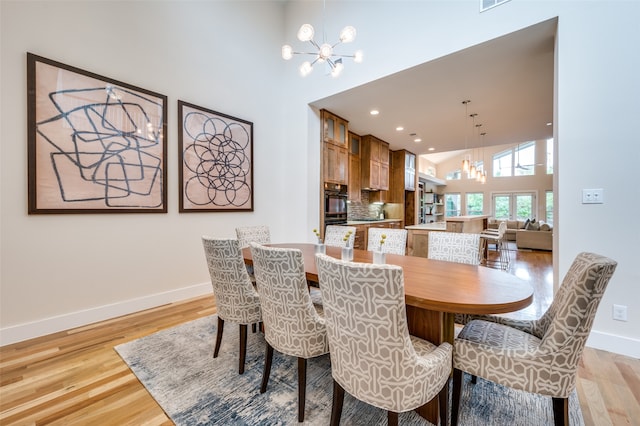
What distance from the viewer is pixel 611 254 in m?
2.03

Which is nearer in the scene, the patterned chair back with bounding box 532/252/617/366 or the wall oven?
the patterned chair back with bounding box 532/252/617/366

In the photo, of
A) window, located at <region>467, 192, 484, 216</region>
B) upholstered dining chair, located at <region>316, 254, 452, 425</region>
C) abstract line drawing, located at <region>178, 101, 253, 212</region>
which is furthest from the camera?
window, located at <region>467, 192, 484, 216</region>

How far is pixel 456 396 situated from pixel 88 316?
3155mm

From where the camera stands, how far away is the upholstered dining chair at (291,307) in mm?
1339

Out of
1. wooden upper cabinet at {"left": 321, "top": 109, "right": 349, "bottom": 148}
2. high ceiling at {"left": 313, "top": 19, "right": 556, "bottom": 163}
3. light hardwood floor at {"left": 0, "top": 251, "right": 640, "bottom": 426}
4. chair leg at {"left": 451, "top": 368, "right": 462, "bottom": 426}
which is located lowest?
light hardwood floor at {"left": 0, "top": 251, "right": 640, "bottom": 426}

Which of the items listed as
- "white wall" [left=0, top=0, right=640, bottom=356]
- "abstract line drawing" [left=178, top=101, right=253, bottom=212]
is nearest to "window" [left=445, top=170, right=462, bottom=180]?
"white wall" [left=0, top=0, right=640, bottom=356]

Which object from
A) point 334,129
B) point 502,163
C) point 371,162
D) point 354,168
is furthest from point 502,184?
point 334,129

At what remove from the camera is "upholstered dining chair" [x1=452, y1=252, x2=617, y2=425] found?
1013 mm

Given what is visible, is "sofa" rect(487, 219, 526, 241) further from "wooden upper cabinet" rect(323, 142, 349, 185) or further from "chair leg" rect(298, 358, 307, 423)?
"chair leg" rect(298, 358, 307, 423)

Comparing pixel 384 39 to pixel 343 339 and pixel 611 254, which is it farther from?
pixel 343 339

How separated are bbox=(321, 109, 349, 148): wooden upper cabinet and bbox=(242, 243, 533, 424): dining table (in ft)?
10.2

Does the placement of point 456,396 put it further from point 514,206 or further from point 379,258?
point 514,206

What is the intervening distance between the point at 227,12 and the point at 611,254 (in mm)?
4909

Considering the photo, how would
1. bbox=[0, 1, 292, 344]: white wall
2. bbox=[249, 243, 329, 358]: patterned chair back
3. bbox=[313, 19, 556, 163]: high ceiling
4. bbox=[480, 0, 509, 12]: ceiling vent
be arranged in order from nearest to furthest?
bbox=[249, 243, 329, 358]: patterned chair back < bbox=[0, 1, 292, 344]: white wall < bbox=[480, 0, 509, 12]: ceiling vent < bbox=[313, 19, 556, 163]: high ceiling
